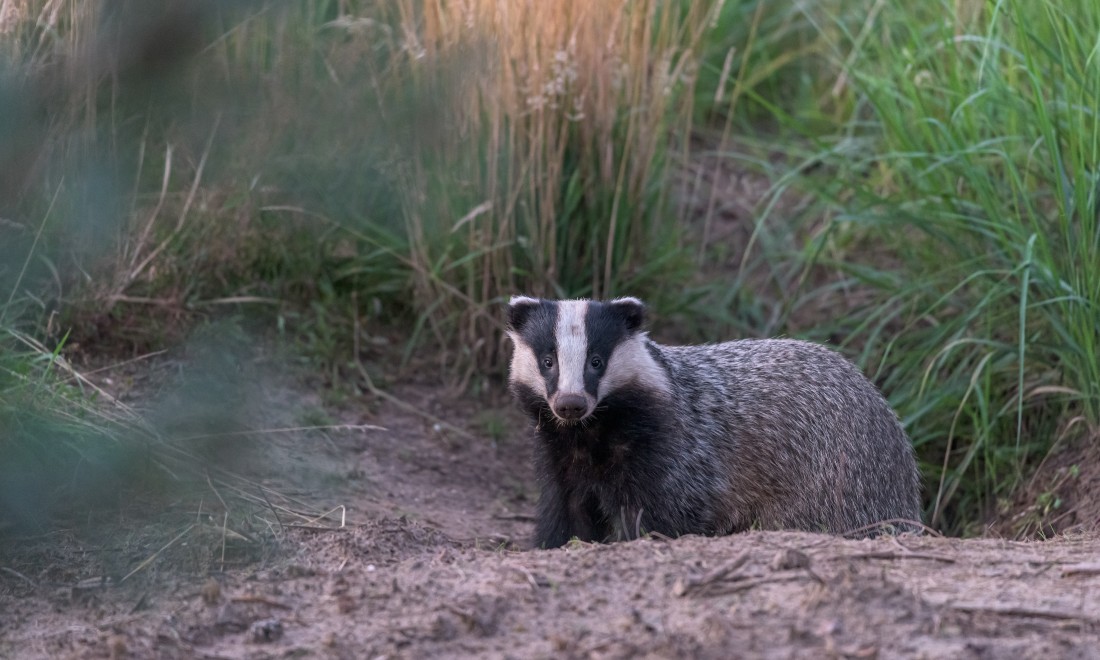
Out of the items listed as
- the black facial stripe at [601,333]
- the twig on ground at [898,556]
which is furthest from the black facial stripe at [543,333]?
the twig on ground at [898,556]

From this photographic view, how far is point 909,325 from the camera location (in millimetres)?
5340

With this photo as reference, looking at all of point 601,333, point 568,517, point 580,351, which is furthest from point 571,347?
point 568,517

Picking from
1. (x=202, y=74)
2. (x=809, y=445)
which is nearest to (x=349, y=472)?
(x=809, y=445)

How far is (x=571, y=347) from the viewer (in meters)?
4.13

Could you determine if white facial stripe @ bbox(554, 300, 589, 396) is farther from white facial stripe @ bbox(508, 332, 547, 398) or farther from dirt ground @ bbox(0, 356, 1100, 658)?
dirt ground @ bbox(0, 356, 1100, 658)

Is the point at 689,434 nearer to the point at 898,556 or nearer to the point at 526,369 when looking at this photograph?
the point at 526,369

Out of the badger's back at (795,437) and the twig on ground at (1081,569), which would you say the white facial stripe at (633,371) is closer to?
the badger's back at (795,437)

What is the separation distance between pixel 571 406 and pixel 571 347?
28 cm

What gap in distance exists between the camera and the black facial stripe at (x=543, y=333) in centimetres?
417

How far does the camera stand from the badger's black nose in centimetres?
392

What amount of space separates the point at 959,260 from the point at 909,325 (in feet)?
1.14

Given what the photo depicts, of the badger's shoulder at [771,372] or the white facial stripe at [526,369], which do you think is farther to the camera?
the badger's shoulder at [771,372]

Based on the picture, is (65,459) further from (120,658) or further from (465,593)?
(465,593)

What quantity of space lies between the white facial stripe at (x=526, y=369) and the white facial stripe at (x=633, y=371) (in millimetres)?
217
